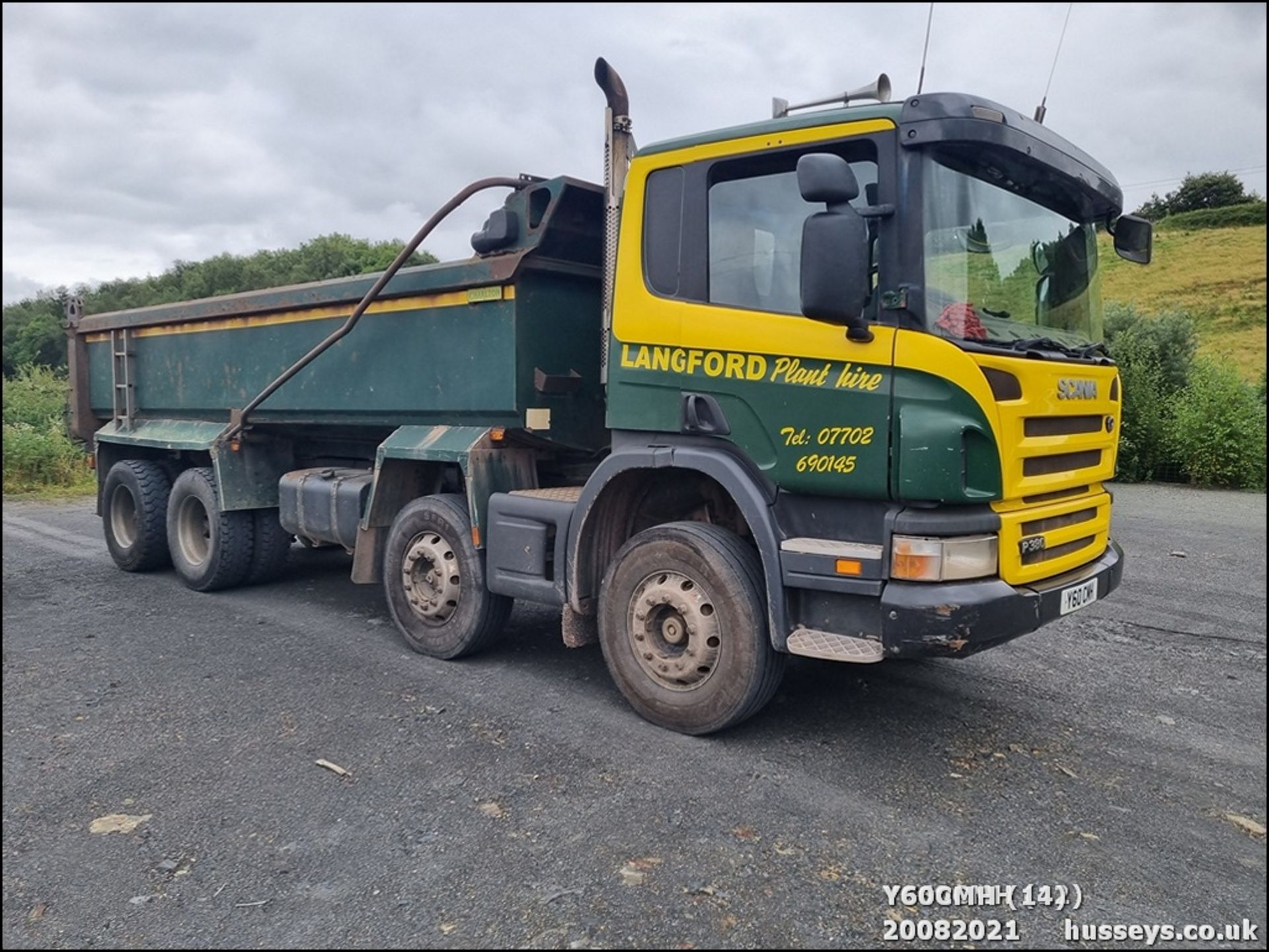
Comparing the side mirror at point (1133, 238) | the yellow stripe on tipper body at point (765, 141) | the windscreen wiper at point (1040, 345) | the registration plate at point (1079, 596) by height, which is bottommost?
the registration plate at point (1079, 596)

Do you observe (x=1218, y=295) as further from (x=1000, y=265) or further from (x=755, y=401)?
(x=755, y=401)

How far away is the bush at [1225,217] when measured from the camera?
9.15 meters

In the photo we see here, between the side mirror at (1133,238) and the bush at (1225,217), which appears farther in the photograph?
the bush at (1225,217)

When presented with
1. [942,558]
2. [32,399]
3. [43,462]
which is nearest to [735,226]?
[942,558]

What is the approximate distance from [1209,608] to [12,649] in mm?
8358

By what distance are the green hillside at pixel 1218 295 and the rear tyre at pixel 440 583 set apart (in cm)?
1506

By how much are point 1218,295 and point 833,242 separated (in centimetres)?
2041

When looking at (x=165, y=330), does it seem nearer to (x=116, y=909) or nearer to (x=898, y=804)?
(x=116, y=909)

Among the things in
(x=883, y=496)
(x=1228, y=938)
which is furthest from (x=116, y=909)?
(x=1228, y=938)

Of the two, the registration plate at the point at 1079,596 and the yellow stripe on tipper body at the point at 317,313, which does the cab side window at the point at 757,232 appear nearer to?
the yellow stripe on tipper body at the point at 317,313

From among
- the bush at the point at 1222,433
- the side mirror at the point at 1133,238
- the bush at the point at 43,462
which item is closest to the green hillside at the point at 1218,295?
the bush at the point at 1222,433

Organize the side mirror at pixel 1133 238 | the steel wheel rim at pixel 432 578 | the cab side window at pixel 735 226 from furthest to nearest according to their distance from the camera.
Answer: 1. the steel wheel rim at pixel 432 578
2. the side mirror at pixel 1133 238
3. the cab side window at pixel 735 226

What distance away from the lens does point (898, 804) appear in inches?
141

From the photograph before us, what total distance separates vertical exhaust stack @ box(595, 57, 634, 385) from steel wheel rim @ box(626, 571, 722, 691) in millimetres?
1216
